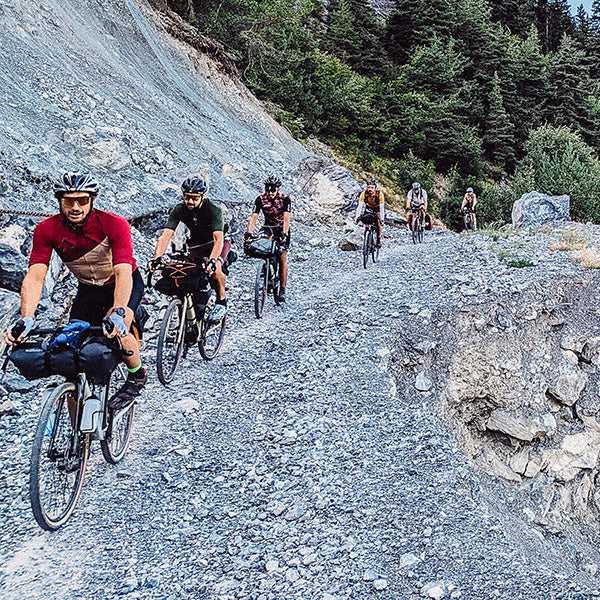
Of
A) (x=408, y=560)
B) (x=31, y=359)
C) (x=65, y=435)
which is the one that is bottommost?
(x=408, y=560)

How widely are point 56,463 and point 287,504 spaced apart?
213 cm

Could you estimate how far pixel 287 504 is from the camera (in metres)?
4.99

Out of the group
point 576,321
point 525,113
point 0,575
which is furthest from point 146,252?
point 525,113

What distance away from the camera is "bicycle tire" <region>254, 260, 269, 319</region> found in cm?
977

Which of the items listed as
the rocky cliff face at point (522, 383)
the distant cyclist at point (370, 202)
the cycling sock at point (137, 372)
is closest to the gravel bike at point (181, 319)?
the cycling sock at point (137, 372)

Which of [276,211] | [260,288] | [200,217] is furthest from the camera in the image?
[276,211]

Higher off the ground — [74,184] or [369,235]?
[74,184]

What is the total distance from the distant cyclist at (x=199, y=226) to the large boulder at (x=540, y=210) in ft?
68.9

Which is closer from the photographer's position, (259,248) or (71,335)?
(71,335)

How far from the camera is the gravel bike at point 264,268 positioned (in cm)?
936

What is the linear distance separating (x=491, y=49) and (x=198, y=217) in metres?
45.6

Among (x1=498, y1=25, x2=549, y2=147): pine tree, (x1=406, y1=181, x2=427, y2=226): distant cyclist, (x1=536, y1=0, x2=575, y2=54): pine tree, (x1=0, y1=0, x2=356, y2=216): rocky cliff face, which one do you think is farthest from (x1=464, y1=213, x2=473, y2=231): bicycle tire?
(x1=536, y1=0, x2=575, y2=54): pine tree

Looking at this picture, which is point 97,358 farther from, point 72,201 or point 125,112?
point 125,112

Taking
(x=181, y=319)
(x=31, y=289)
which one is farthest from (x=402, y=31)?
(x=31, y=289)
